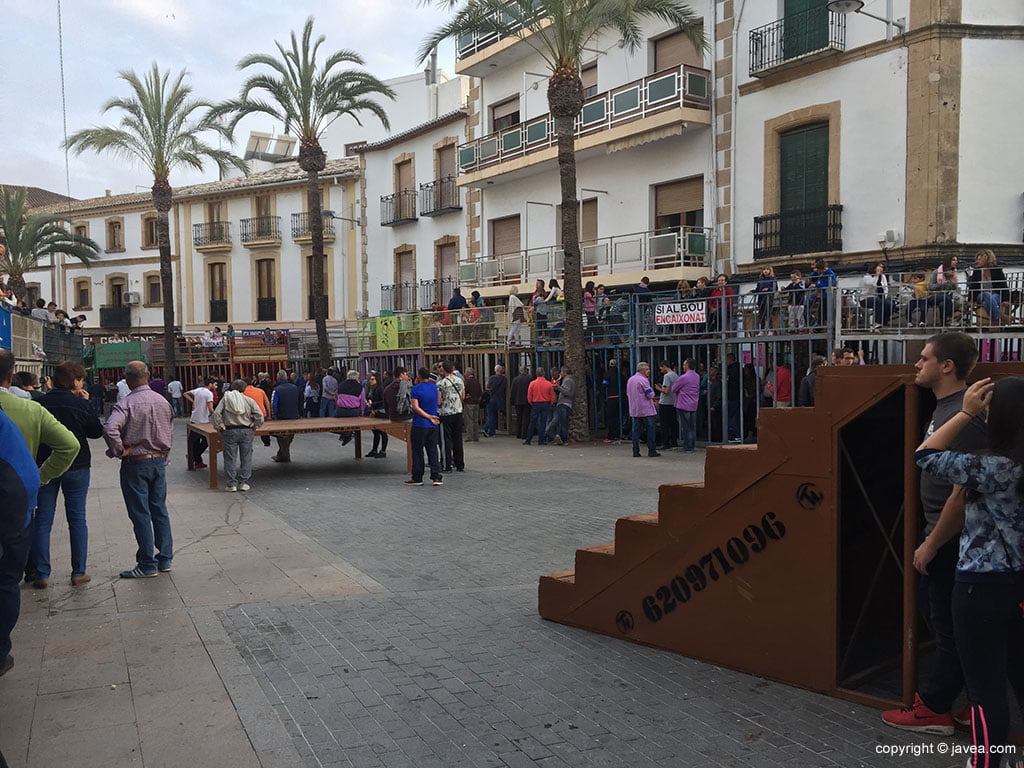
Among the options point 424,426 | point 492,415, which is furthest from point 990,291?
point 492,415

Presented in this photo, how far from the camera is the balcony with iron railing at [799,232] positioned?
17391 mm

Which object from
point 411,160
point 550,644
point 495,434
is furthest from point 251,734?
point 411,160

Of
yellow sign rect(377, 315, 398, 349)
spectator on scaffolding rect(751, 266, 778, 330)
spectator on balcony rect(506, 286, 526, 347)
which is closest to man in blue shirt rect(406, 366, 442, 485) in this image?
spectator on scaffolding rect(751, 266, 778, 330)

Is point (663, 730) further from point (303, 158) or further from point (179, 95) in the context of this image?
point (179, 95)

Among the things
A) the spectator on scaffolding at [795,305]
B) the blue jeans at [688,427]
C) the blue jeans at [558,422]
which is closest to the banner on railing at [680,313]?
the spectator on scaffolding at [795,305]

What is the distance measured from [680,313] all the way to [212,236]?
2893cm

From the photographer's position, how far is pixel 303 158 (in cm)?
2703

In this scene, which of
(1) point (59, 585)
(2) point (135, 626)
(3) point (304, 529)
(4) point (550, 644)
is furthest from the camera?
(3) point (304, 529)

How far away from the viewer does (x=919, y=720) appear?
382cm

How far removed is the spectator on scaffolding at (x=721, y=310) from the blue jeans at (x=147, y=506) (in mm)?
10972

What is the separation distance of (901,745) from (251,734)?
2.91 metres

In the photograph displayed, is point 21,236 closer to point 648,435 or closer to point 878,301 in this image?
point 648,435

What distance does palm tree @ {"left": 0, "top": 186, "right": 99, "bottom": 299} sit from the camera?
36.2 m

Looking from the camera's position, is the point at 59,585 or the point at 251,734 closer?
the point at 251,734
